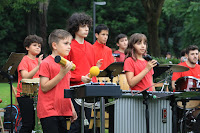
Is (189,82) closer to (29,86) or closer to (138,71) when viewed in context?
(138,71)

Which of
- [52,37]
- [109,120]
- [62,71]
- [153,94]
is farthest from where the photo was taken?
[109,120]

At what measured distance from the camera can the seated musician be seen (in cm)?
666

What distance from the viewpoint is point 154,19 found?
1809 cm

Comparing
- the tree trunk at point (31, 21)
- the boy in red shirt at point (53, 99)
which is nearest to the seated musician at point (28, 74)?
the boy in red shirt at point (53, 99)

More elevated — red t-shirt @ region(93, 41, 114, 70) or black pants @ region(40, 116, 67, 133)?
red t-shirt @ region(93, 41, 114, 70)

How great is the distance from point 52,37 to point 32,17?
29.6m

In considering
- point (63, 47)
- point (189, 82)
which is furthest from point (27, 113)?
point (189, 82)

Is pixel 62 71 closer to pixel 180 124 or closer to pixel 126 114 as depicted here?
pixel 126 114

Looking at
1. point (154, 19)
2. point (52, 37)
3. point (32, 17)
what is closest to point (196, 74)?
point (52, 37)

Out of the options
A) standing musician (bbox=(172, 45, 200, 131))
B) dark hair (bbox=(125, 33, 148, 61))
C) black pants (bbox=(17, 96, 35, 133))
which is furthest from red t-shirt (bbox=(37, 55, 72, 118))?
standing musician (bbox=(172, 45, 200, 131))

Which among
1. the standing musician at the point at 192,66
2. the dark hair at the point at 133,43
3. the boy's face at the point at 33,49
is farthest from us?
the standing musician at the point at 192,66

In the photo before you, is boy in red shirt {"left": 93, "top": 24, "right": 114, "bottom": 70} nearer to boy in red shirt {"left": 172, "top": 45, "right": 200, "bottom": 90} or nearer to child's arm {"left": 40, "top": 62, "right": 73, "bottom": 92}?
boy in red shirt {"left": 172, "top": 45, "right": 200, "bottom": 90}

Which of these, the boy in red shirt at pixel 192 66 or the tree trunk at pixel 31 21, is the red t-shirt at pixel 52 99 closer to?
the boy in red shirt at pixel 192 66

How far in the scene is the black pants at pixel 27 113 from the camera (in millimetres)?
6636
